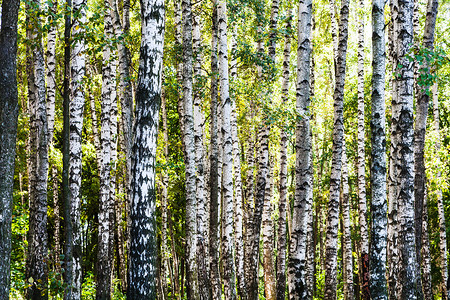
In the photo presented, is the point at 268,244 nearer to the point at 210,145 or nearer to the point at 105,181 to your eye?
the point at 210,145

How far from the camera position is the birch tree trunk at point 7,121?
6.50m

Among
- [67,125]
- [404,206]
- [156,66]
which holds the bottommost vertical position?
[404,206]

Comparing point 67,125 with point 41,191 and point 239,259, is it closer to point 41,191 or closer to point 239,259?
point 41,191

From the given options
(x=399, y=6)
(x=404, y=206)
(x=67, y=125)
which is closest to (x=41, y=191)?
(x=67, y=125)

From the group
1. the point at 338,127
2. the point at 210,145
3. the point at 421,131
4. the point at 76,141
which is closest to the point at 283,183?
the point at 210,145

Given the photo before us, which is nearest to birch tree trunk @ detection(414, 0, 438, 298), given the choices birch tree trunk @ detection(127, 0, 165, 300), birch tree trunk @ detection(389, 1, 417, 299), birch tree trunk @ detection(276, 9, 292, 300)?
birch tree trunk @ detection(389, 1, 417, 299)

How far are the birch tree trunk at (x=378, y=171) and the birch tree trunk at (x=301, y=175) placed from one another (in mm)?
1280

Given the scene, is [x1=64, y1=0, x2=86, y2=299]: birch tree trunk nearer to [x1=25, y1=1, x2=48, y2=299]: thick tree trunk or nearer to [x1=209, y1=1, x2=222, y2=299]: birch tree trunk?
[x1=25, y1=1, x2=48, y2=299]: thick tree trunk

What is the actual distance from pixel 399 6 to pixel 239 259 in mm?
11482

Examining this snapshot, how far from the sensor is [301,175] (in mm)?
8836

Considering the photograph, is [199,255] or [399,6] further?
[199,255]

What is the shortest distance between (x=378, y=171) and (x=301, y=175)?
4.97 feet

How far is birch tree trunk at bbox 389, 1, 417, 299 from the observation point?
8.04 metres

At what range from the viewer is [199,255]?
1336 cm
